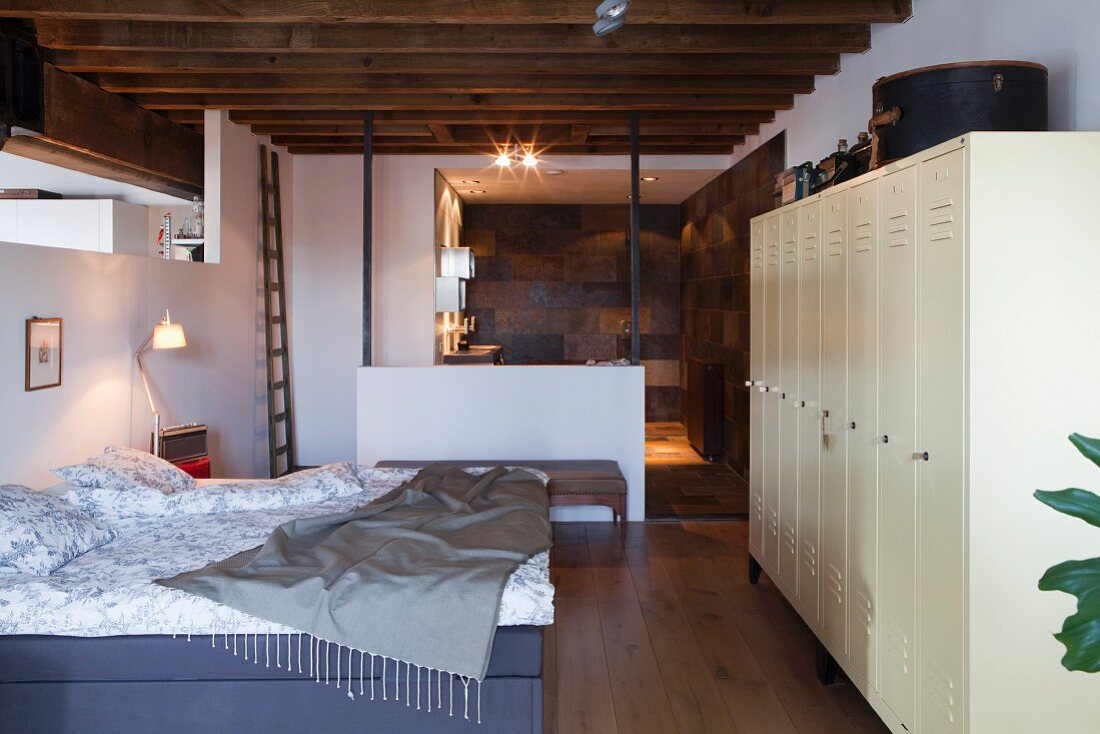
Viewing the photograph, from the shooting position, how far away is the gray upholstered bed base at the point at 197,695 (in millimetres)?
2811

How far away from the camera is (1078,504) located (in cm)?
152

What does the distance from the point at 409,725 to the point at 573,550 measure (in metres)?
2.74

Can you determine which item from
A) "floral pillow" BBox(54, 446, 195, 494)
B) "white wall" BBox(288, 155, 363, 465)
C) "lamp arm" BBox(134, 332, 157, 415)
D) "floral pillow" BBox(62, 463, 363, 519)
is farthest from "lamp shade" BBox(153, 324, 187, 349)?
"white wall" BBox(288, 155, 363, 465)

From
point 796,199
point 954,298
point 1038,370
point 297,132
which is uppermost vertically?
point 297,132

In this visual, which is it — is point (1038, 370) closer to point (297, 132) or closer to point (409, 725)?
point (409, 725)

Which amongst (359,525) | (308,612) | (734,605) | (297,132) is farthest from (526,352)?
(308,612)

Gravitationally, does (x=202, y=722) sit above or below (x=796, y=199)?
below

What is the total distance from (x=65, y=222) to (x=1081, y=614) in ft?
22.5

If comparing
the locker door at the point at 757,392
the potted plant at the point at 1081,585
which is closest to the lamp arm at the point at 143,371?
the locker door at the point at 757,392

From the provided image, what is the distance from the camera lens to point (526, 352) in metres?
10.9

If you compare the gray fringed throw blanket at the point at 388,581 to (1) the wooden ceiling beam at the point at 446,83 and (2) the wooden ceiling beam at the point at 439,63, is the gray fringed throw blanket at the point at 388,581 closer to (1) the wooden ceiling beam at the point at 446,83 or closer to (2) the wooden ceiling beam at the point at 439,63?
(2) the wooden ceiling beam at the point at 439,63

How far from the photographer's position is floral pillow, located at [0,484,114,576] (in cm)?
310

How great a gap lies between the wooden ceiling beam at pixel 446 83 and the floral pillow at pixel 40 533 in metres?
2.99

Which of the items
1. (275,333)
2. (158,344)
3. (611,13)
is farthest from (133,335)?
(611,13)
